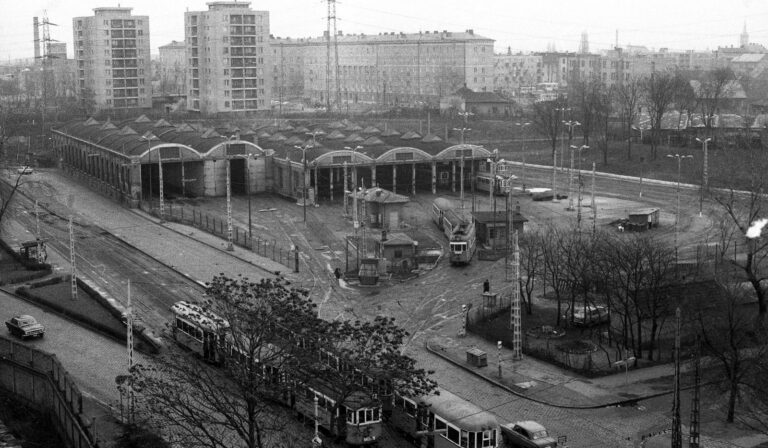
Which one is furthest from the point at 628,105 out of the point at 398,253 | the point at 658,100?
the point at 398,253

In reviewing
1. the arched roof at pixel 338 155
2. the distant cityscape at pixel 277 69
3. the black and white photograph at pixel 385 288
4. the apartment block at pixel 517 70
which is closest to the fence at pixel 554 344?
the black and white photograph at pixel 385 288

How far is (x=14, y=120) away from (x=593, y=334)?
59.9 meters

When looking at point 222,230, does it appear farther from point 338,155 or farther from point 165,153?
point 338,155

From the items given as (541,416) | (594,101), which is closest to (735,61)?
(594,101)

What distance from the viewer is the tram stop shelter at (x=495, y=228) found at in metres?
36.1

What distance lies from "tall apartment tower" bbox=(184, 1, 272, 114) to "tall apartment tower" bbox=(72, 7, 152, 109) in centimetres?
576

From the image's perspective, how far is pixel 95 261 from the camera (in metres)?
34.0

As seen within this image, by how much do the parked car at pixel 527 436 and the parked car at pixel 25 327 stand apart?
500 inches

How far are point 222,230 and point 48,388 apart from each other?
19169 mm

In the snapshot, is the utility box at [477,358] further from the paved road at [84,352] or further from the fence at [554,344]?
the paved road at [84,352]

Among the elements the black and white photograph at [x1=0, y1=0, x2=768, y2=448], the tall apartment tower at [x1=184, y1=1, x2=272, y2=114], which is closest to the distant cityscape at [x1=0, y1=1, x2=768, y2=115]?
the tall apartment tower at [x1=184, y1=1, x2=272, y2=114]

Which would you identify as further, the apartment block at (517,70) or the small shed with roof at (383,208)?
the apartment block at (517,70)

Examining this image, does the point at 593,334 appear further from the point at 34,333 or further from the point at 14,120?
the point at 14,120

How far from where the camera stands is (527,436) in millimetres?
17984
